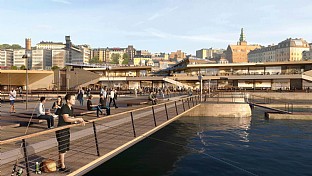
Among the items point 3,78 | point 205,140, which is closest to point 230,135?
point 205,140

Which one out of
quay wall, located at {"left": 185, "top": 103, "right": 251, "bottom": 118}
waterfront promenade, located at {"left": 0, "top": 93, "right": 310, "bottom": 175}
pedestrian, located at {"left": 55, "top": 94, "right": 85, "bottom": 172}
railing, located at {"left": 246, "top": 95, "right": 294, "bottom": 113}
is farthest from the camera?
railing, located at {"left": 246, "top": 95, "right": 294, "bottom": 113}

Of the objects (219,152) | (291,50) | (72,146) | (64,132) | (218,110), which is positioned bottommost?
(219,152)

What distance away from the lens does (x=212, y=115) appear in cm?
3016

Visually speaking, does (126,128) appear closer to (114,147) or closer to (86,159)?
(114,147)

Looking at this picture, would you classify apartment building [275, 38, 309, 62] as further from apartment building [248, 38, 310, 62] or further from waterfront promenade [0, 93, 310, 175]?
waterfront promenade [0, 93, 310, 175]

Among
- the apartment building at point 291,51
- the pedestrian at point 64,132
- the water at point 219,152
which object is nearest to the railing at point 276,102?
the water at point 219,152

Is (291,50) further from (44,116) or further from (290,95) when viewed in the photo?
(44,116)

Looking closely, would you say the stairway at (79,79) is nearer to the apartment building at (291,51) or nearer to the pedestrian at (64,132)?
the pedestrian at (64,132)

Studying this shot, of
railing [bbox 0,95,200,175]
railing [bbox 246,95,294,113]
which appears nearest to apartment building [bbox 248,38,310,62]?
railing [bbox 246,95,294,113]

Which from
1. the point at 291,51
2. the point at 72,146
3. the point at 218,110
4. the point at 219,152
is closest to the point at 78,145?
the point at 72,146

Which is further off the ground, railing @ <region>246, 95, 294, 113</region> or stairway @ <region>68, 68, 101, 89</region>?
stairway @ <region>68, 68, 101, 89</region>

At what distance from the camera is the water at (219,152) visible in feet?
41.3

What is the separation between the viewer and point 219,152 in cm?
1598

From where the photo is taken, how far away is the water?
12.6m
